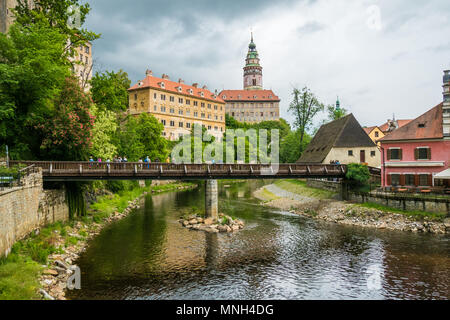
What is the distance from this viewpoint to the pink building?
31.8 m

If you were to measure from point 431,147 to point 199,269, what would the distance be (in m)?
27.5

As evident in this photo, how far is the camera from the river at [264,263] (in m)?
16.4

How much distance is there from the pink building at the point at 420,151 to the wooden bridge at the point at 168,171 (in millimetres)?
5072

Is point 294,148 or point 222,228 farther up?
point 294,148

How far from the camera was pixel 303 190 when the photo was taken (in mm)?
47938

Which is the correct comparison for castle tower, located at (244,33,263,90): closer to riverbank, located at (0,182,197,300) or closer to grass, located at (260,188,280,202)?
grass, located at (260,188,280,202)

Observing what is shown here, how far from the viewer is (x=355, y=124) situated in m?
48.1

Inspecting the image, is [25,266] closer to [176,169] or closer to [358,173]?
[176,169]

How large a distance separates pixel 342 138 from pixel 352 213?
1658 cm

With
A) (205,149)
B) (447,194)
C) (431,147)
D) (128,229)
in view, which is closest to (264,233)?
(128,229)

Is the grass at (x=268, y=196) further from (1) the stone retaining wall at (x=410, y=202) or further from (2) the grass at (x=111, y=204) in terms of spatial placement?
(2) the grass at (x=111, y=204)

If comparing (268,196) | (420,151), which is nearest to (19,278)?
(420,151)

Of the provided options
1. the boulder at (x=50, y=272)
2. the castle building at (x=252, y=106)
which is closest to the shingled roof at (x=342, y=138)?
the boulder at (x=50, y=272)

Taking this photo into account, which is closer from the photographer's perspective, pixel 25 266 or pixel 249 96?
pixel 25 266
